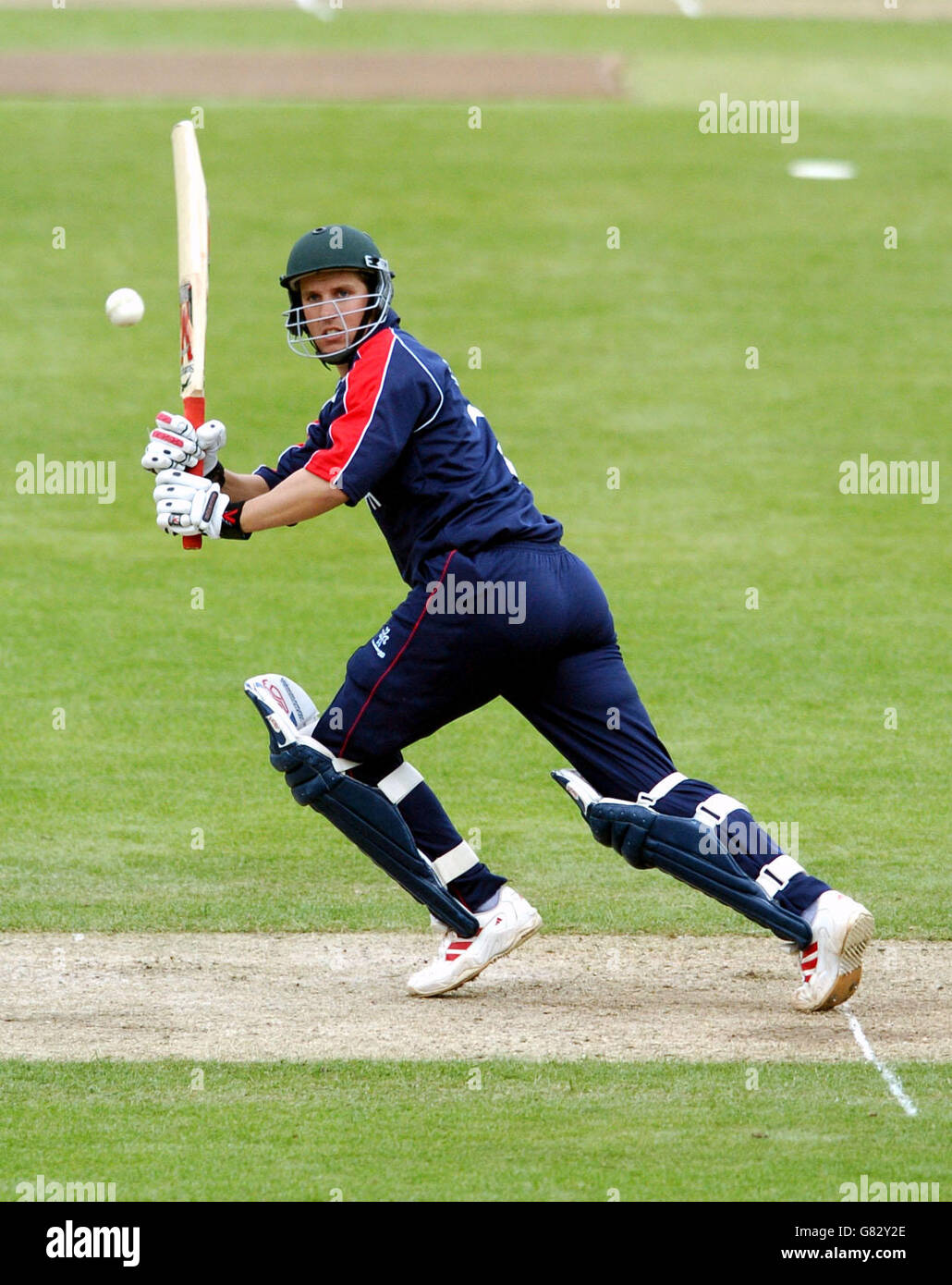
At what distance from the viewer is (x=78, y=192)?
20.5 metres

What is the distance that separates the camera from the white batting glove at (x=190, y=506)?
5.71 metres

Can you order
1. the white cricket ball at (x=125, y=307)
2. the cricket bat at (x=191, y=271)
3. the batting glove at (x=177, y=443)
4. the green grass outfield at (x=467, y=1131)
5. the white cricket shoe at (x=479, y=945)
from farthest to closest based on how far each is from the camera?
the white cricket ball at (x=125, y=307) → the cricket bat at (x=191, y=271) → the white cricket shoe at (x=479, y=945) → the batting glove at (x=177, y=443) → the green grass outfield at (x=467, y=1131)

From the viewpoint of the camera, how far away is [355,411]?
18.5 feet

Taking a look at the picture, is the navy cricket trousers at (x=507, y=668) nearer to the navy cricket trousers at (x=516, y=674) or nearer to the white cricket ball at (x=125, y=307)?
the navy cricket trousers at (x=516, y=674)

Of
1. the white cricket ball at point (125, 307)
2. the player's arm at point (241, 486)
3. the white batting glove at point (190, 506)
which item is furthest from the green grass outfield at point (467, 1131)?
the white cricket ball at point (125, 307)

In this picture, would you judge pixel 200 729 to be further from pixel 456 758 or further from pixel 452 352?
pixel 452 352

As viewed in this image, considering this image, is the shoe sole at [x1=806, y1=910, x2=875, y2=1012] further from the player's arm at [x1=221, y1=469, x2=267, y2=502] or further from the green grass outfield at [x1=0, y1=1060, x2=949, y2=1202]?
the player's arm at [x1=221, y1=469, x2=267, y2=502]

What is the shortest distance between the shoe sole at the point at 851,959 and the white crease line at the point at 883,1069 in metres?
0.10

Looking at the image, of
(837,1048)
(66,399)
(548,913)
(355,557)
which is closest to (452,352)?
(66,399)

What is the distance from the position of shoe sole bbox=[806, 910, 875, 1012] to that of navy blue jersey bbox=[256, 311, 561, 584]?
1.50 m

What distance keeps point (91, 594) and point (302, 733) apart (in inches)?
229

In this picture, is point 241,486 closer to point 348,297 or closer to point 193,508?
point 193,508

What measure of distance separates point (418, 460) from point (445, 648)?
23.1 inches

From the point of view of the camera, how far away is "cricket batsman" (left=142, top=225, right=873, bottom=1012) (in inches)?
222
